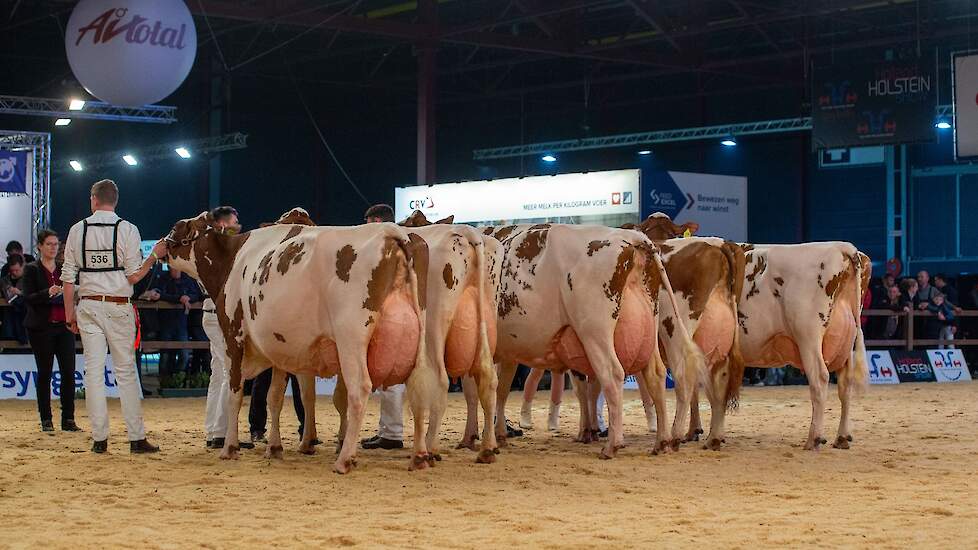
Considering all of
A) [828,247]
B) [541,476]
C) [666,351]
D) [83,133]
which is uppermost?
[83,133]

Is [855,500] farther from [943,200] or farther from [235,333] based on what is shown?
[943,200]

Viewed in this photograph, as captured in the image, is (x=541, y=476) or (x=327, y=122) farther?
(x=327, y=122)

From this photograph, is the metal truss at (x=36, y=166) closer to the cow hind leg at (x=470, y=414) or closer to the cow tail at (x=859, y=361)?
the cow hind leg at (x=470, y=414)

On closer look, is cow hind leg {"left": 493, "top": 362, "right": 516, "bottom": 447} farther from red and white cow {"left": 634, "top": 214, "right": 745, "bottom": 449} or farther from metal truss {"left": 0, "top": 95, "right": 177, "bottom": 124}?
metal truss {"left": 0, "top": 95, "right": 177, "bottom": 124}

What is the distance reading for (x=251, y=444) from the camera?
33.1ft

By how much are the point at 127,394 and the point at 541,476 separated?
332cm

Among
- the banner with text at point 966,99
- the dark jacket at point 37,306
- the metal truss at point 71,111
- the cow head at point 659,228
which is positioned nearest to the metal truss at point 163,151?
the metal truss at point 71,111

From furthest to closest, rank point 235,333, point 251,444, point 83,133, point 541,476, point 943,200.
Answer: point 83,133
point 943,200
point 251,444
point 235,333
point 541,476

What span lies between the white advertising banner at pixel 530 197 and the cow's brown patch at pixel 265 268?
11336 millimetres

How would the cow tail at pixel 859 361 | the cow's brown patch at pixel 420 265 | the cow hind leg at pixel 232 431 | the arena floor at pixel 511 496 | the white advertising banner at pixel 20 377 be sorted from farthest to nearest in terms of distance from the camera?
1. the white advertising banner at pixel 20 377
2. the cow tail at pixel 859 361
3. the cow hind leg at pixel 232 431
4. the cow's brown patch at pixel 420 265
5. the arena floor at pixel 511 496

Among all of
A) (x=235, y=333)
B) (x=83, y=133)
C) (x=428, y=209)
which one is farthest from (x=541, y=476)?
(x=83, y=133)

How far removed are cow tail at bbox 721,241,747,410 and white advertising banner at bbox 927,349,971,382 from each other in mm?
11154

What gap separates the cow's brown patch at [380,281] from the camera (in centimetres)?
848

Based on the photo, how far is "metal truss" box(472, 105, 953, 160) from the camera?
29.1 m
